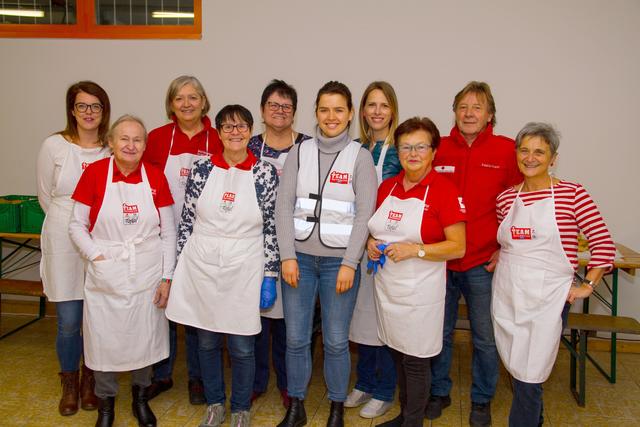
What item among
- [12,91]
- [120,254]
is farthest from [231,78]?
[120,254]

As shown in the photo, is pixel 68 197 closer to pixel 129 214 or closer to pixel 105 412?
pixel 129 214

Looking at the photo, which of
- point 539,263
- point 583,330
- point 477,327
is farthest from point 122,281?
point 583,330

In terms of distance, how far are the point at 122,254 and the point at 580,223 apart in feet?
6.33

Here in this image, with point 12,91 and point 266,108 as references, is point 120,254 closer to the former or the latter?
point 266,108

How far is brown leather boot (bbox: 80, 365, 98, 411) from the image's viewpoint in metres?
2.67

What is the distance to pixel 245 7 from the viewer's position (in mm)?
3883

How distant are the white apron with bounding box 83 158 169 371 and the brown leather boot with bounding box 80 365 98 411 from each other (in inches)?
16.4

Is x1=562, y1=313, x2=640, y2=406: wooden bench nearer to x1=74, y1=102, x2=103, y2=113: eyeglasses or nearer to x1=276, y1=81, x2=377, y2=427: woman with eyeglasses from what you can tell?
x1=276, y1=81, x2=377, y2=427: woman with eyeglasses

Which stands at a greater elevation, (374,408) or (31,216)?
(31,216)

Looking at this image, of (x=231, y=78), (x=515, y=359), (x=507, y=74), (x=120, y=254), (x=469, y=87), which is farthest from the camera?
(x=231, y=78)

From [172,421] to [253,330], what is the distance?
2.36ft

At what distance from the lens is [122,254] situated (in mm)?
2283

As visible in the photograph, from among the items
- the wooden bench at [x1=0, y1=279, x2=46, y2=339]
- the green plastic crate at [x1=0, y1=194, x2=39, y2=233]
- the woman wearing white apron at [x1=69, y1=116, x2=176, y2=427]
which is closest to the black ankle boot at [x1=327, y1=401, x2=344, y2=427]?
the woman wearing white apron at [x1=69, y1=116, x2=176, y2=427]

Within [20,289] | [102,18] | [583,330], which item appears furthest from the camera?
[102,18]
